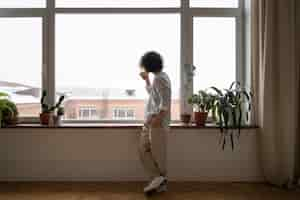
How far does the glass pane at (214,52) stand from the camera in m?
3.80

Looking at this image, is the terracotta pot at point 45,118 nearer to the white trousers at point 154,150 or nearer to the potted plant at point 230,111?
the white trousers at point 154,150

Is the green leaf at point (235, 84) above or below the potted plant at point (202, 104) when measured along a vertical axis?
above

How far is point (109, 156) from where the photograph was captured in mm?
3494

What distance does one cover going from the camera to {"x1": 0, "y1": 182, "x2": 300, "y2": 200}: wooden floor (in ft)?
9.73

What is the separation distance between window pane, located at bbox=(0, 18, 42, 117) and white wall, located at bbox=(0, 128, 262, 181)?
0.49m

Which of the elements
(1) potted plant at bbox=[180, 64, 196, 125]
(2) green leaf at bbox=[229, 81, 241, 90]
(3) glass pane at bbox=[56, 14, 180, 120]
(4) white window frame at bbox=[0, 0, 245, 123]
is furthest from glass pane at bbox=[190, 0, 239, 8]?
(2) green leaf at bbox=[229, 81, 241, 90]

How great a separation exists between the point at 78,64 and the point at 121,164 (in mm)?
1276

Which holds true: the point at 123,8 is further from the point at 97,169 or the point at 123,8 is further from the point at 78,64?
the point at 97,169

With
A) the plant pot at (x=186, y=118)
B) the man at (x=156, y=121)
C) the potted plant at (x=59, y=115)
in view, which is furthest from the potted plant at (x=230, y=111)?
the potted plant at (x=59, y=115)

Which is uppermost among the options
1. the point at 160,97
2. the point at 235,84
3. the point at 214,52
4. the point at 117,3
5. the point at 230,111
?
the point at 117,3

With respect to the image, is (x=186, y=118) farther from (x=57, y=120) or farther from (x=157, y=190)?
(x=57, y=120)

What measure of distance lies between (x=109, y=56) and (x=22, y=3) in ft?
3.90

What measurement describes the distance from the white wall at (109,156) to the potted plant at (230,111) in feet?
0.36

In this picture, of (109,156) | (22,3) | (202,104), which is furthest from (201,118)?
(22,3)
